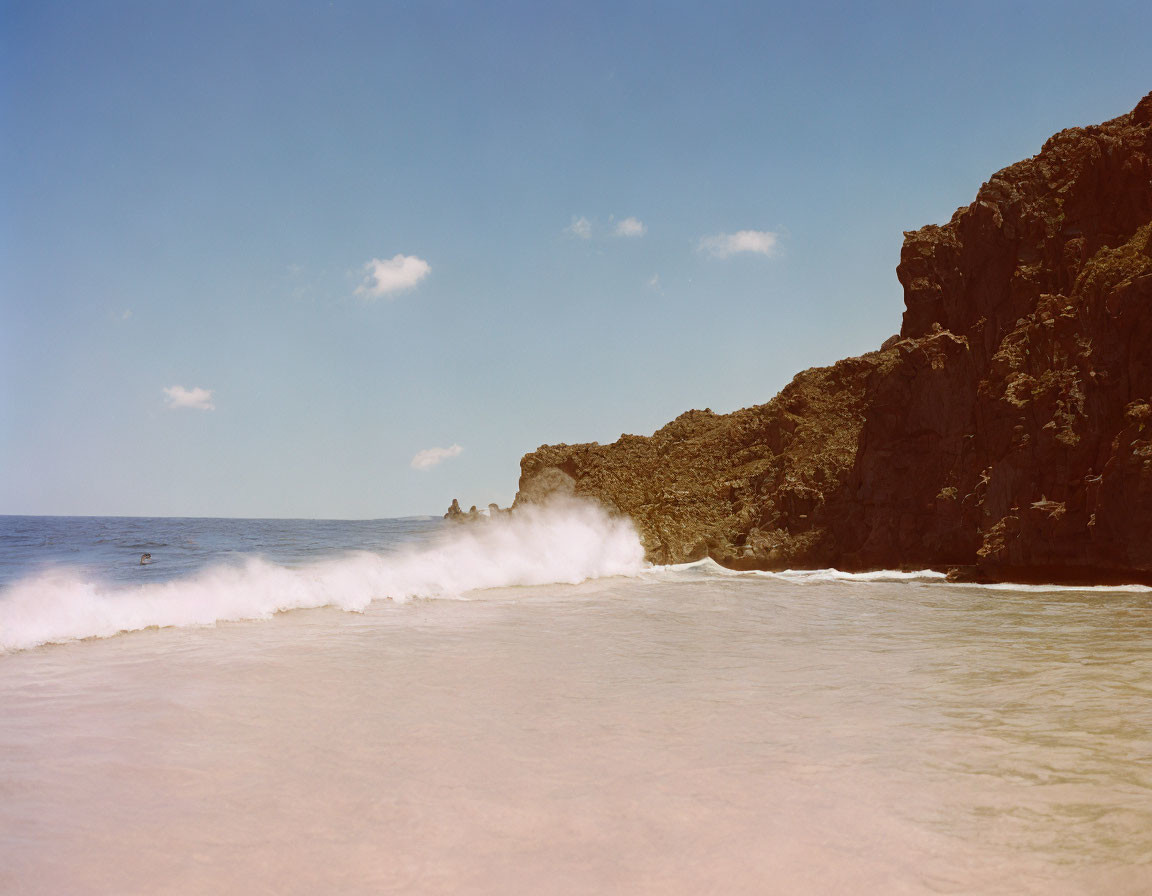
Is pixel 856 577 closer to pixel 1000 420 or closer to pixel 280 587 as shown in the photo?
pixel 1000 420

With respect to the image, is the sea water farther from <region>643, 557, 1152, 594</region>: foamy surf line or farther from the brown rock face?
the brown rock face

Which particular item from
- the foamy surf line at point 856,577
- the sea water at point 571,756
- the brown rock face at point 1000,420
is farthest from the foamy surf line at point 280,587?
the brown rock face at point 1000,420

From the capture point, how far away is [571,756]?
577 centimetres

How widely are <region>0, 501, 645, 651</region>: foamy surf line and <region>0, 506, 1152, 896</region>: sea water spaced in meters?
0.14

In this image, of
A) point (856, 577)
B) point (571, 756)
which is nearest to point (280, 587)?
point (571, 756)

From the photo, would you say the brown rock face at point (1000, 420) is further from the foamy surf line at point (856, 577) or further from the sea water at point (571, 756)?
the sea water at point (571, 756)

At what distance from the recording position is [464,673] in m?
8.81

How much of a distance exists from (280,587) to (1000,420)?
20190 mm

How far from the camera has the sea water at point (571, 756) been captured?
13.1 ft

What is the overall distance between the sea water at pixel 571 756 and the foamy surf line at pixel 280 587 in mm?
140

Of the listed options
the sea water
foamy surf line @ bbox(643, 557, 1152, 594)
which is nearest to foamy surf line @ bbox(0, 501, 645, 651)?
the sea water

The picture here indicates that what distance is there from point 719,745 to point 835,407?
31044mm

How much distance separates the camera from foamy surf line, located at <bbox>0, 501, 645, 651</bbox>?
12.1 m

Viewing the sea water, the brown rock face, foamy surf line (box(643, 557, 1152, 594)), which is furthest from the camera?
the brown rock face
